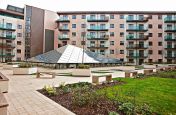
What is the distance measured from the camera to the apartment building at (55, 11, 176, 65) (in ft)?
185

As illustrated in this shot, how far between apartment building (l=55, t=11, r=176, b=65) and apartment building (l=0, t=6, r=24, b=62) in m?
11.5

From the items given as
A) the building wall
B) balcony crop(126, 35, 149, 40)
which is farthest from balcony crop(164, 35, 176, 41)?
the building wall

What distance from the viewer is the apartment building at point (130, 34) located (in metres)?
56.3

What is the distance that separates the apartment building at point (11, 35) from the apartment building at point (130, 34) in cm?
1153

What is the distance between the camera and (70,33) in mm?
59031

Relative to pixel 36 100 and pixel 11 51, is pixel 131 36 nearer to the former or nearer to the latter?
pixel 11 51

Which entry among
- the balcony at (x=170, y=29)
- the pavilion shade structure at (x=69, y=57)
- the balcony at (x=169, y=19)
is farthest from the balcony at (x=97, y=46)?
the balcony at (x=169, y=19)

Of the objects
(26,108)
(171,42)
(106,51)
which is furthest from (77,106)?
(171,42)

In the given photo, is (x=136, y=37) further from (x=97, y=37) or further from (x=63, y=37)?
(x=63, y=37)

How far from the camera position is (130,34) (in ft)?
188

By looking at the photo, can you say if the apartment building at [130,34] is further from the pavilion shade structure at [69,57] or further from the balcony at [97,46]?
the pavilion shade structure at [69,57]

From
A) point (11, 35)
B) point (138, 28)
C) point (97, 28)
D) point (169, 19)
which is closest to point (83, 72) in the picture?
point (97, 28)

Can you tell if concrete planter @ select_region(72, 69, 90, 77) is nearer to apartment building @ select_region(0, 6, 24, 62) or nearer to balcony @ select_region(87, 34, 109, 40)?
balcony @ select_region(87, 34, 109, 40)

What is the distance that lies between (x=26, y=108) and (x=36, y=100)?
138 cm
